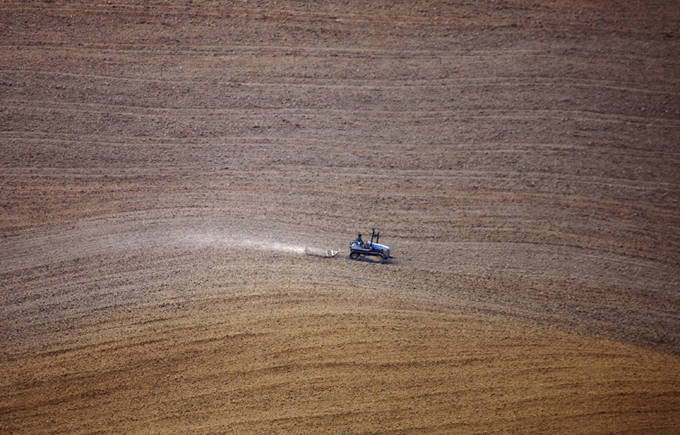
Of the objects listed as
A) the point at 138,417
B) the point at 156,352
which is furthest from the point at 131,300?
the point at 138,417

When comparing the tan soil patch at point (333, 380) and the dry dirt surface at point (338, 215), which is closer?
the tan soil patch at point (333, 380)

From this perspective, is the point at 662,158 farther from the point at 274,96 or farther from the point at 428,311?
the point at 274,96

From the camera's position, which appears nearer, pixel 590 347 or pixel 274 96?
pixel 590 347

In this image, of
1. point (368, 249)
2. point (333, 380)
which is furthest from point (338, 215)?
point (333, 380)

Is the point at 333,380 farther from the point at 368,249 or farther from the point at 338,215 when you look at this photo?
the point at 338,215

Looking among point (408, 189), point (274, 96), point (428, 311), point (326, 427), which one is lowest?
point (326, 427)

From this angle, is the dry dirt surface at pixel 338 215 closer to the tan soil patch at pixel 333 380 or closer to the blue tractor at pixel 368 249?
the tan soil patch at pixel 333 380

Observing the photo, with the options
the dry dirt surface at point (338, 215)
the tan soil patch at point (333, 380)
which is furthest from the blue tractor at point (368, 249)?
the tan soil patch at point (333, 380)

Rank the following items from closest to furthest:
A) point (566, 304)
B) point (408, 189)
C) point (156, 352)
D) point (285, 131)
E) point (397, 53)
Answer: point (156, 352) < point (566, 304) < point (408, 189) < point (285, 131) < point (397, 53)

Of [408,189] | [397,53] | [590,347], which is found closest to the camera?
[590,347]
